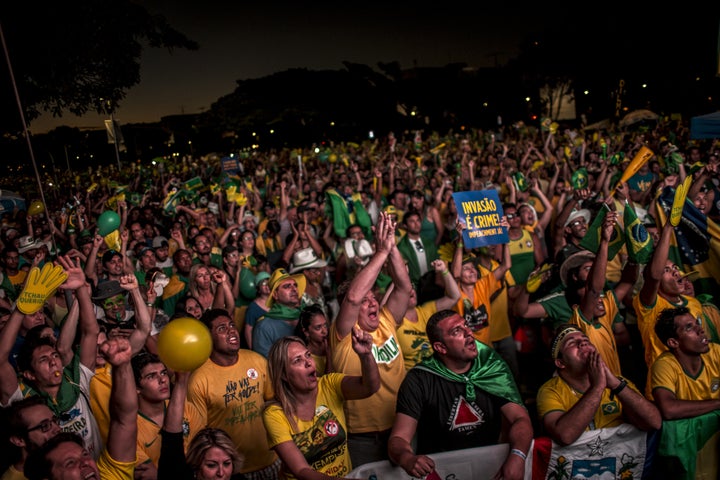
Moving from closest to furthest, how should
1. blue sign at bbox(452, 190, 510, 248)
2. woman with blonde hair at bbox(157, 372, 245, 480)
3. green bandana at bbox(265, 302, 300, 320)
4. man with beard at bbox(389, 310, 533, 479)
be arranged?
1. woman with blonde hair at bbox(157, 372, 245, 480)
2. man with beard at bbox(389, 310, 533, 479)
3. green bandana at bbox(265, 302, 300, 320)
4. blue sign at bbox(452, 190, 510, 248)

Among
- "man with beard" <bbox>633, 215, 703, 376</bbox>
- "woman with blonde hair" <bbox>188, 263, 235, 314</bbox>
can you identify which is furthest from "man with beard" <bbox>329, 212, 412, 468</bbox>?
"man with beard" <bbox>633, 215, 703, 376</bbox>

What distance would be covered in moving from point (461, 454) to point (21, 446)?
7.85ft

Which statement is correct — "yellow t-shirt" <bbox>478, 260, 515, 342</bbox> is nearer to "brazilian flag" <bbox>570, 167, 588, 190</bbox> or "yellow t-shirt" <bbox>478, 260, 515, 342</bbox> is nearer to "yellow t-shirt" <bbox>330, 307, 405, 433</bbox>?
"yellow t-shirt" <bbox>330, 307, 405, 433</bbox>

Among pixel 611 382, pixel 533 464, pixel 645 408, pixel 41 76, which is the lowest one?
pixel 533 464

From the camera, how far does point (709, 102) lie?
28812mm

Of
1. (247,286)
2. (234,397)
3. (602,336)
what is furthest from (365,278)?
(247,286)

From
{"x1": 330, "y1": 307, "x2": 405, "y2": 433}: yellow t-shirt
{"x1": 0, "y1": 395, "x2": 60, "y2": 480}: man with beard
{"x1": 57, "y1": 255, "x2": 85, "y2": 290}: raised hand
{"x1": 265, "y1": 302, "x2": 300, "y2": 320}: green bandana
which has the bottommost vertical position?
{"x1": 330, "y1": 307, "x2": 405, "y2": 433}: yellow t-shirt

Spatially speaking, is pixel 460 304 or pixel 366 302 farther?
pixel 460 304

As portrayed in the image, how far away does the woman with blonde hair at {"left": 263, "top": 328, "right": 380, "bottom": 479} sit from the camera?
2895 millimetres

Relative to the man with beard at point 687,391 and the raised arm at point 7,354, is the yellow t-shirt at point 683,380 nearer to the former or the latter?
the man with beard at point 687,391

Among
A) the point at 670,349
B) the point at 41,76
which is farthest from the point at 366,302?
the point at 41,76

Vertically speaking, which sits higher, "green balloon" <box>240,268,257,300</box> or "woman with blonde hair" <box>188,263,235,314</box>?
"woman with blonde hair" <box>188,263,235,314</box>

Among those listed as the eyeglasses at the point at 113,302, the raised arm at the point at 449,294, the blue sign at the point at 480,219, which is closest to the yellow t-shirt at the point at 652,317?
the raised arm at the point at 449,294

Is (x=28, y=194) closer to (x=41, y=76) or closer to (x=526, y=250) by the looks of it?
(x=41, y=76)
